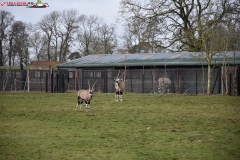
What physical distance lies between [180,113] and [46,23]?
217ft

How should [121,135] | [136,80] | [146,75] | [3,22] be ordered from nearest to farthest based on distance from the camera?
[121,135] → [146,75] → [136,80] → [3,22]

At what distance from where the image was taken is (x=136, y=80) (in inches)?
1773

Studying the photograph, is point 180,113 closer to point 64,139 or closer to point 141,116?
point 141,116

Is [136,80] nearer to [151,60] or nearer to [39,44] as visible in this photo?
[151,60]

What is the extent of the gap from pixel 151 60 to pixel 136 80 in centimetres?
346

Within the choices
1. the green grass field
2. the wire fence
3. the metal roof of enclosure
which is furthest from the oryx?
the green grass field

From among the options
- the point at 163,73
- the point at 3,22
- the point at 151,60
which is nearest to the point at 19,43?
the point at 3,22

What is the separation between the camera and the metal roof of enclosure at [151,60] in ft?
139

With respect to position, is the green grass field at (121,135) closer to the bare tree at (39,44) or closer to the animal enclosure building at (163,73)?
the animal enclosure building at (163,73)

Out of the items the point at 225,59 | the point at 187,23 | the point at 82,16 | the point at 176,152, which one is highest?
the point at 82,16

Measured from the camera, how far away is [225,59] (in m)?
40.6

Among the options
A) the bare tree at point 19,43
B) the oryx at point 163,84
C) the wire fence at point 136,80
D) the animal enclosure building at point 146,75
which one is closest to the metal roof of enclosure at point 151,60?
the animal enclosure building at point 146,75

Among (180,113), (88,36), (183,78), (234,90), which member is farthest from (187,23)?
(88,36)

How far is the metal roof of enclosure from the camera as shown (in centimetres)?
4228
